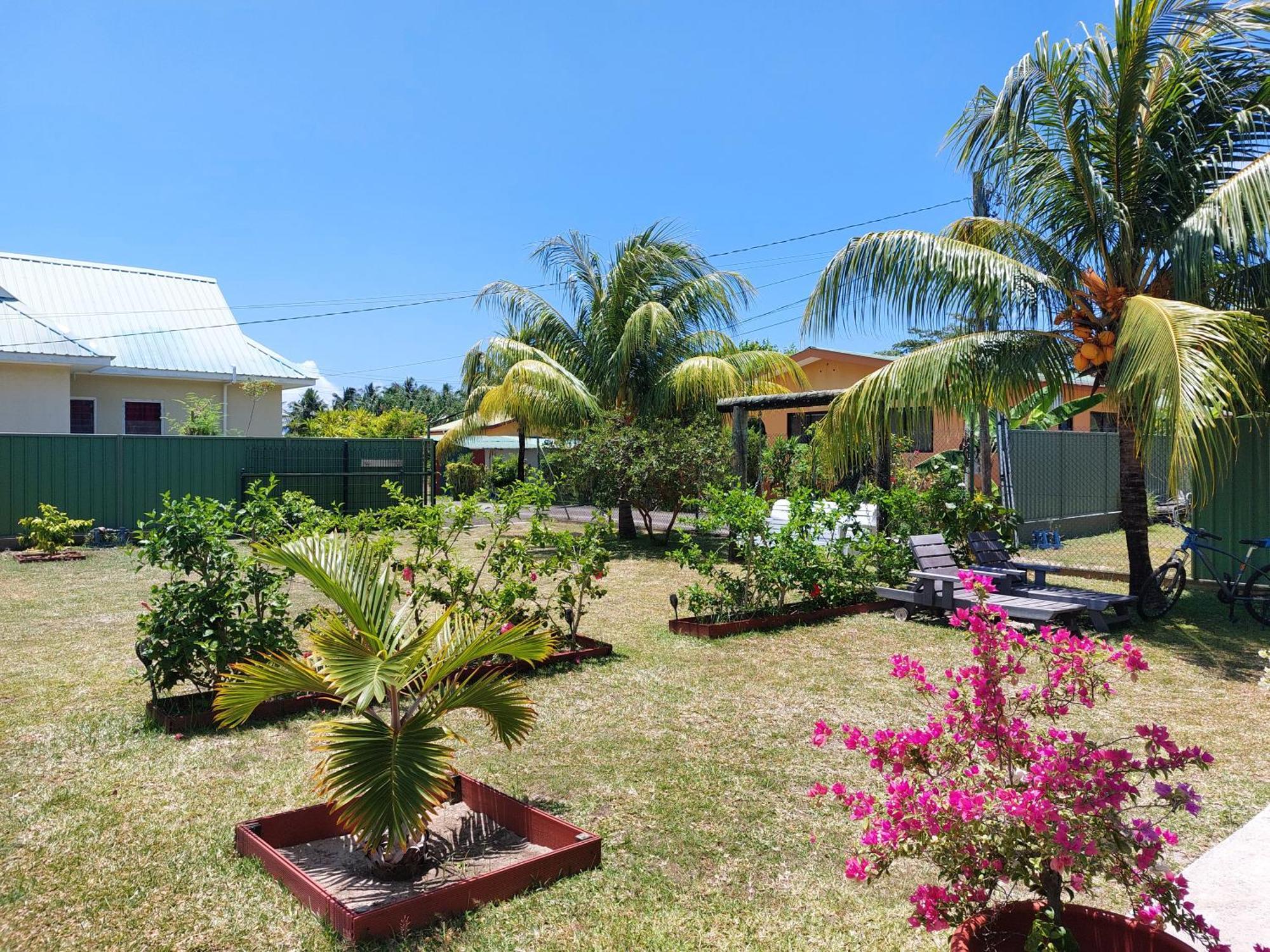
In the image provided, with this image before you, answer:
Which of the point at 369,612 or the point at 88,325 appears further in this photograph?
the point at 88,325

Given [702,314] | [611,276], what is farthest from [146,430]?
[702,314]

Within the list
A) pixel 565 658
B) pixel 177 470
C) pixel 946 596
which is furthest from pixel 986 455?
pixel 177 470

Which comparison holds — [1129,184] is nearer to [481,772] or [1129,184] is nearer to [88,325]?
[481,772]

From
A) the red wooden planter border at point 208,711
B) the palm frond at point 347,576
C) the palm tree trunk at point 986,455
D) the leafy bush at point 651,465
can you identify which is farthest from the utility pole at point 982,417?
the palm frond at point 347,576

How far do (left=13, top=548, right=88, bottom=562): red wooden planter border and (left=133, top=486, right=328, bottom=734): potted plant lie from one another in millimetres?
9479

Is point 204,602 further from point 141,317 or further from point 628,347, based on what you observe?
point 141,317

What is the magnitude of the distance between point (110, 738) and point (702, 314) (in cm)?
1403

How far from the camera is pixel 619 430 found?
15.8 meters

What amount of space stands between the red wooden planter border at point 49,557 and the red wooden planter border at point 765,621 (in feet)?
34.5

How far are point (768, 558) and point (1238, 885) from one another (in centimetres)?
575

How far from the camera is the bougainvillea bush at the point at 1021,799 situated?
7.39ft

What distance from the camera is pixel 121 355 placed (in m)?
20.8

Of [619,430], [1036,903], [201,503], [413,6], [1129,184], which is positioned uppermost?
[413,6]

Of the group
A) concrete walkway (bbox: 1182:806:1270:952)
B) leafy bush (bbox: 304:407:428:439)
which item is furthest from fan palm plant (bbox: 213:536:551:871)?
leafy bush (bbox: 304:407:428:439)
